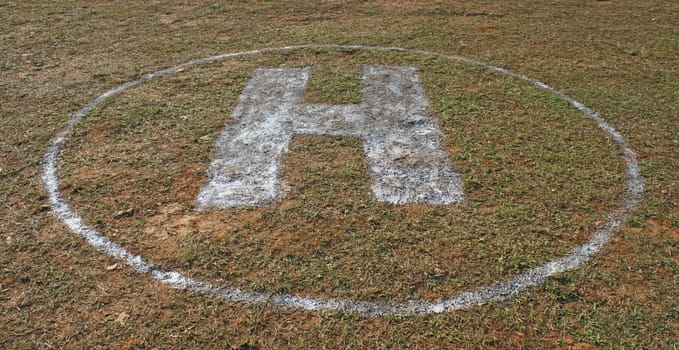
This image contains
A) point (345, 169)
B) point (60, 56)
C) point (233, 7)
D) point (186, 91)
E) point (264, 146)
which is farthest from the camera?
point (233, 7)

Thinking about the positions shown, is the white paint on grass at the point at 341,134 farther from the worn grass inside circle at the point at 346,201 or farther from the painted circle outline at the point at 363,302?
the painted circle outline at the point at 363,302

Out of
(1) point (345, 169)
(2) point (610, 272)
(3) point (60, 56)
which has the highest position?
(3) point (60, 56)

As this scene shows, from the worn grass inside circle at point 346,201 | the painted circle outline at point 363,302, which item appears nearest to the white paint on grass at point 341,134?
the worn grass inside circle at point 346,201

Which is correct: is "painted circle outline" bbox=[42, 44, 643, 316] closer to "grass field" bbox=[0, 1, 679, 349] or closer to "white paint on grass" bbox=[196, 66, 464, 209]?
"grass field" bbox=[0, 1, 679, 349]

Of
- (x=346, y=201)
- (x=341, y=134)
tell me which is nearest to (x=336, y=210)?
(x=346, y=201)

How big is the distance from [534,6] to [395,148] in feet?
18.8

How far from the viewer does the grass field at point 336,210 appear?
2.97m

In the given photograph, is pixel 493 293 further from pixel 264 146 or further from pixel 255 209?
pixel 264 146

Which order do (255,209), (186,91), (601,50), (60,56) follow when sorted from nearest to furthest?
(255,209), (186,91), (60,56), (601,50)

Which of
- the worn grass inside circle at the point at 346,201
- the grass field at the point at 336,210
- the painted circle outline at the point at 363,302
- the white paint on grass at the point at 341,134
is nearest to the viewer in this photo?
the grass field at the point at 336,210

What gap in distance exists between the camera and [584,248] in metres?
3.53

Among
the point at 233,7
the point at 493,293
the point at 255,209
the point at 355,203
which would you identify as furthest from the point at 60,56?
the point at 493,293

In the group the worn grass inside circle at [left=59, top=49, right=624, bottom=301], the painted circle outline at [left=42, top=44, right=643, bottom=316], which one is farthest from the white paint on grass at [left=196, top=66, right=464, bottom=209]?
the painted circle outline at [left=42, top=44, right=643, bottom=316]

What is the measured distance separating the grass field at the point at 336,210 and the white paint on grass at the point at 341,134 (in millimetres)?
128
